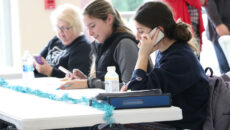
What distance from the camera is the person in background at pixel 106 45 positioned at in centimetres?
285

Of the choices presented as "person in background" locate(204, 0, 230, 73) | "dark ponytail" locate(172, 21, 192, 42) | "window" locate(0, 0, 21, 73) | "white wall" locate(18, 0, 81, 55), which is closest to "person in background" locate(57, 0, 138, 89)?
"dark ponytail" locate(172, 21, 192, 42)

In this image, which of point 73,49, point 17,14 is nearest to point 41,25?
point 17,14

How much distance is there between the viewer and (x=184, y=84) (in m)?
2.21

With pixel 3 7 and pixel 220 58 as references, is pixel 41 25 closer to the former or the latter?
pixel 3 7

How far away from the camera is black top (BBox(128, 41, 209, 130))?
2.20m

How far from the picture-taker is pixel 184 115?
222cm

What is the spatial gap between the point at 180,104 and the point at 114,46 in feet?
2.76

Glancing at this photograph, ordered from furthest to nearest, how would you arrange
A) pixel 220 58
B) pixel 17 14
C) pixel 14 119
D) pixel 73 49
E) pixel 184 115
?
pixel 17 14
pixel 220 58
pixel 73 49
pixel 184 115
pixel 14 119

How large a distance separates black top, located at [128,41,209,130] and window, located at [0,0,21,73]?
3121 millimetres

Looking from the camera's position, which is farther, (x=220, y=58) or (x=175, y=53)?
(x=220, y=58)

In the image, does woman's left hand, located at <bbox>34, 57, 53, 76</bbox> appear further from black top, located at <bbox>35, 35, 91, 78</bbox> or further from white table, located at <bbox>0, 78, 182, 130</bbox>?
white table, located at <bbox>0, 78, 182, 130</bbox>

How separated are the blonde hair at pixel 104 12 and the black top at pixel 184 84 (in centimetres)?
87

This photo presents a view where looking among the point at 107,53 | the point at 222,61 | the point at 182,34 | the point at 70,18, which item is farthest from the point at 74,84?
the point at 222,61

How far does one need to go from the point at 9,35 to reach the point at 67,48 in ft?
5.68
